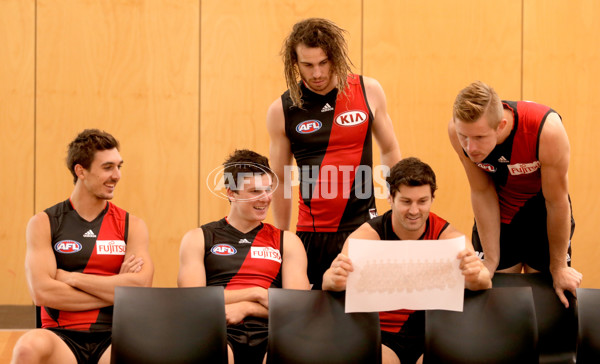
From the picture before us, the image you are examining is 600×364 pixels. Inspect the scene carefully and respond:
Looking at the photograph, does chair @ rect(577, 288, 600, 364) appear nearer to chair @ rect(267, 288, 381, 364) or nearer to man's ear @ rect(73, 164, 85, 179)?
chair @ rect(267, 288, 381, 364)

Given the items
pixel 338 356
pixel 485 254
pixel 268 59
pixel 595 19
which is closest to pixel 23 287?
pixel 268 59

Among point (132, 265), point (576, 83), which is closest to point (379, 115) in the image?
point (132, 265)

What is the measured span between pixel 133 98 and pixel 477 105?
3.08 m

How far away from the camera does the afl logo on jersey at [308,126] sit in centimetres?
274

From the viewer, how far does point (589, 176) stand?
466cm

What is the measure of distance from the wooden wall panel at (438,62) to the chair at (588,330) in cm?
237

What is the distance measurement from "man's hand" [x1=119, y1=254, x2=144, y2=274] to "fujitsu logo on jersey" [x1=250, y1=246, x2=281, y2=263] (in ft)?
1.60

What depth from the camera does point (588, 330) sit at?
7.33ft

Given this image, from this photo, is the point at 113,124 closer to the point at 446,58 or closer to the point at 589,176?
the point at 446,58

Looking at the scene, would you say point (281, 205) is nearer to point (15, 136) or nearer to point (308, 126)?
point (308, 126)

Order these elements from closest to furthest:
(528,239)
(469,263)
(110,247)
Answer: (469,263)
(110,247)
(528,239)

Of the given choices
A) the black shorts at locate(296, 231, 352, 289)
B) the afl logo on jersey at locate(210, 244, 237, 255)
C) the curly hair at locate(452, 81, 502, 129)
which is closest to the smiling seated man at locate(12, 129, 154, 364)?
the afl logo on jersey at locate(210, 244, 237, 255)

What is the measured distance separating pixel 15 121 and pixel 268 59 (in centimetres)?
199

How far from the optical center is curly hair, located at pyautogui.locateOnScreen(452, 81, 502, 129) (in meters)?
2.21
